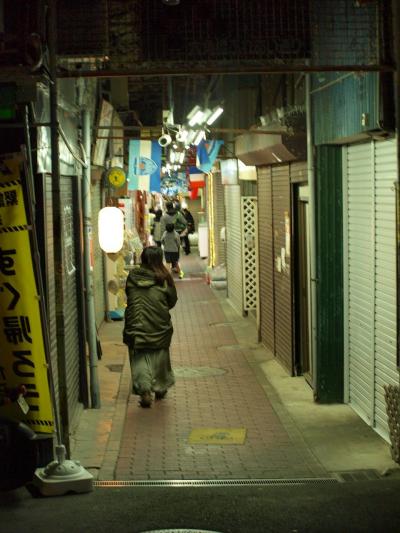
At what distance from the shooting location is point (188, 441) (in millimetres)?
10602

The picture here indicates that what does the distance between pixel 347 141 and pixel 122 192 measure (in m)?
13.9

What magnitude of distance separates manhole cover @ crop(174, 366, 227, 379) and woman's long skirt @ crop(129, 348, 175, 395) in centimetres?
174

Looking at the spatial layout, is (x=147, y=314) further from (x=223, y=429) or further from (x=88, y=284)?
(x=223, y=429)

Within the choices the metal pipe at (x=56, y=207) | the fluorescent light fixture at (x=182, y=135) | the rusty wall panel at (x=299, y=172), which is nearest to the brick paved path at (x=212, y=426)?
the metal pipe at (x=56, y=207)

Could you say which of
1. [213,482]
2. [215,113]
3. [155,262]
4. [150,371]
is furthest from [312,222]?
[215,113]

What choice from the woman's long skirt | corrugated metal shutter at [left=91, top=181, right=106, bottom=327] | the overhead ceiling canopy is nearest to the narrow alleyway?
the woman's long skirt

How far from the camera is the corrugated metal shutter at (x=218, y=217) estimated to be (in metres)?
27.5

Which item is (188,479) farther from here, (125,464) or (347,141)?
(347,141)

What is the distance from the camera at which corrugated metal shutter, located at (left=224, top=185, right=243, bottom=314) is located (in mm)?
21109

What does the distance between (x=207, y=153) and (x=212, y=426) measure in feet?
34.5

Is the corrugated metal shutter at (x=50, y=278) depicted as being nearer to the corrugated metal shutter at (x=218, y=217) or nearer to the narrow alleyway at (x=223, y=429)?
the narrow alleyway at (x=223, y=429)

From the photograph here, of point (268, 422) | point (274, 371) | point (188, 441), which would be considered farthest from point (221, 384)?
point (188, 441)

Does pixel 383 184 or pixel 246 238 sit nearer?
pixel 383 184

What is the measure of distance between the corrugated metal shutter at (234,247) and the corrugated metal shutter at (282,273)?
4.98 meters
